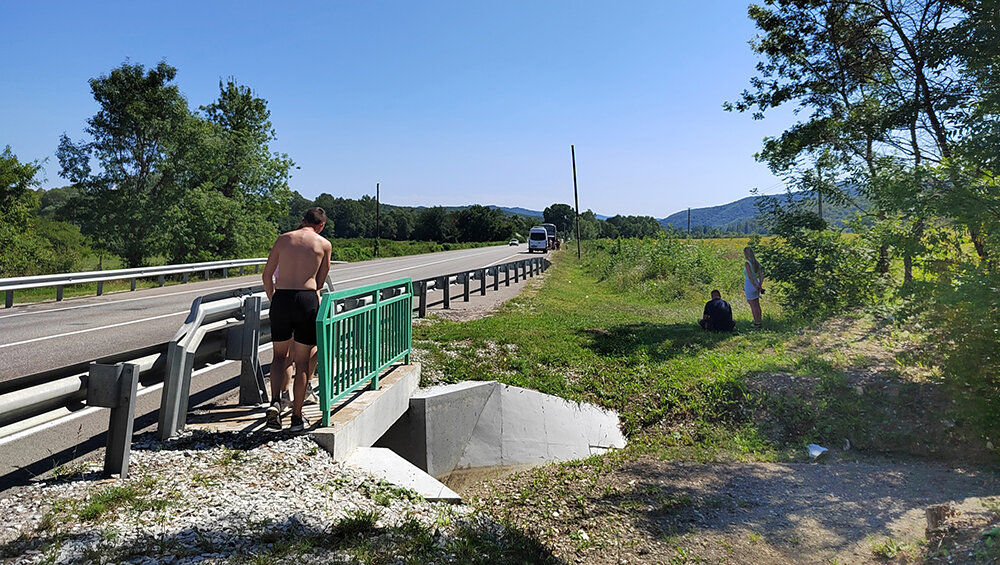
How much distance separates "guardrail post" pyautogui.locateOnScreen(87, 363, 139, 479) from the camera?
366 cm

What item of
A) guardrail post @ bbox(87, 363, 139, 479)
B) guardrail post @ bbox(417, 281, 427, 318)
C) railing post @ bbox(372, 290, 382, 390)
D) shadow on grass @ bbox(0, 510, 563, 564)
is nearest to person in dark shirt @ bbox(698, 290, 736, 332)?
guardrail post @ bbox(417, 281, 427, 318)

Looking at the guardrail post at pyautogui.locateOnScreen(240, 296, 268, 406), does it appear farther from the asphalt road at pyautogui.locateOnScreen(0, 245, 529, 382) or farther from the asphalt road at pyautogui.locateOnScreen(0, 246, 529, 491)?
the asphalt road at pyautogui.locateOnScreen(0, 245, 529, 382)

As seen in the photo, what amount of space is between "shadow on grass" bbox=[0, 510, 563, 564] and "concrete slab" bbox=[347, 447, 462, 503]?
627 millimetres

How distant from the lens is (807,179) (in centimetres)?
1238

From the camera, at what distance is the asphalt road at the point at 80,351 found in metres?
4.16

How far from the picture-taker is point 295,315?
15.3 feet

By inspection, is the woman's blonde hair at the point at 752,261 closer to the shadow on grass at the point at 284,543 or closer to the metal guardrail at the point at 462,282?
the metal guardrail at the point at 462,282

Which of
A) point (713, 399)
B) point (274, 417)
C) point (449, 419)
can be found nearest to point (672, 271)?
point (713, 399)

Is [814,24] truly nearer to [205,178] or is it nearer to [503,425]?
[503,425]

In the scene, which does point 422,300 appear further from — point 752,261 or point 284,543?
point 284,543

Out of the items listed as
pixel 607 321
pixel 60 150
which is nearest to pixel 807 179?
pixel 607 321

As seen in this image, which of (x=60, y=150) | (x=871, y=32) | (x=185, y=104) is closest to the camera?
(x=871, y=32)

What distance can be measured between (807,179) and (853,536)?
9599 millimetres

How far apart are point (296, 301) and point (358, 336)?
83cm
